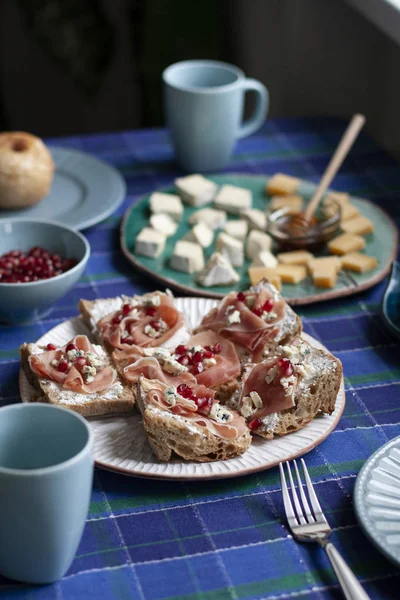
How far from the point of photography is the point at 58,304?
2227 millimetres

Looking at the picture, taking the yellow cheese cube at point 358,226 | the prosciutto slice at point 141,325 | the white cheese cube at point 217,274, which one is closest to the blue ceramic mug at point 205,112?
the yellow cheese cube at point 358,226

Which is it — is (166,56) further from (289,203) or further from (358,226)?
(358,226)

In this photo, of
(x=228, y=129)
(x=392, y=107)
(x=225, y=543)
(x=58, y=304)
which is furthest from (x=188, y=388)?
(x=392, y=107)

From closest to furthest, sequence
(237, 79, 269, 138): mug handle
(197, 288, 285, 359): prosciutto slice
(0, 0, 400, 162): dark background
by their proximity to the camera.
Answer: (197, 288, 285, 359): prosciutto slice → (237, 79, 269, 138): mug handle → (0, 0, 400, 162): dark background

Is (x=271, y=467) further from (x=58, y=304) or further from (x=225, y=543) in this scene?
(x=58, y=304)

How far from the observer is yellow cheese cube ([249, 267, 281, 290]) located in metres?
2.22

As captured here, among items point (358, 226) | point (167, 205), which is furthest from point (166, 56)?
point (358, 226)

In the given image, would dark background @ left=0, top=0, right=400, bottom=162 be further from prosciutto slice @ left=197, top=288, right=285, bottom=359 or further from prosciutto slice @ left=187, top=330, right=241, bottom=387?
prosciutto slice @ left=187, top=330, right=241, bottom=387

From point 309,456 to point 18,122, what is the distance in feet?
13.5

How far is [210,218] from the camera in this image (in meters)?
2.55

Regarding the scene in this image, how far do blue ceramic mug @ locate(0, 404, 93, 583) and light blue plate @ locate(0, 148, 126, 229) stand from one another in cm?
121

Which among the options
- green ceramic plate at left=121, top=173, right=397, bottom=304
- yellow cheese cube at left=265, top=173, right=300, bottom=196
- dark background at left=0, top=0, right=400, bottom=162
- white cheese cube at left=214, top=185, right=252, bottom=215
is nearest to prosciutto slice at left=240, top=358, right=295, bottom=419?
green ceramic plate at left=121, top=173, right=397, bottom=304

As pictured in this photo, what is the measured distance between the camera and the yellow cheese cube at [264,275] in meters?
2.22

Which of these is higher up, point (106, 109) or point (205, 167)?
point (205, 167)
